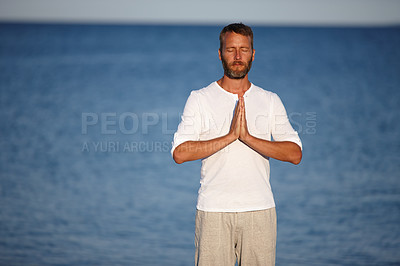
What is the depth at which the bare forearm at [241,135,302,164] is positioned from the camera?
262 centimetres

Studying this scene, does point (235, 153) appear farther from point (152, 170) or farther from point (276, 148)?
point (152, 170)

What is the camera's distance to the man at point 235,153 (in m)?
2.65

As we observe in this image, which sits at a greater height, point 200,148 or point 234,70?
point 234,70

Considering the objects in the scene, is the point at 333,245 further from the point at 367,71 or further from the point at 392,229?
the point at 367,71

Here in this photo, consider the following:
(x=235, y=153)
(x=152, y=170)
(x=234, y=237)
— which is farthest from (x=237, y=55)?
(x=152, y=170)

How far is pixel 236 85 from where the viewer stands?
2.75m

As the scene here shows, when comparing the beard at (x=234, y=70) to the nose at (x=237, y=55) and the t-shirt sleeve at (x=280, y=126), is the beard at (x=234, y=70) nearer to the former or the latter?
the nose at (x=237, y=55)

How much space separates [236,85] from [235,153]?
33 centimetres

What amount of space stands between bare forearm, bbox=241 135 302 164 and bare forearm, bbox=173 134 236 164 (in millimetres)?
94

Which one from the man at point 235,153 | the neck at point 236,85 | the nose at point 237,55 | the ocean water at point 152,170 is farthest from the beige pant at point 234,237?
the ocean water at point 152,170

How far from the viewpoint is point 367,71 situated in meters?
24.5

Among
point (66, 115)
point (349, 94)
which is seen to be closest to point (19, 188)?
point (66, 115)

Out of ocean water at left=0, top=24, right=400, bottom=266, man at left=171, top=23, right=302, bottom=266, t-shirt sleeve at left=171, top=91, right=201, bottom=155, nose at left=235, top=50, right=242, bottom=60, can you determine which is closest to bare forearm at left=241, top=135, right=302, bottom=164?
man at left=171, top=23, right=302, bottom=266

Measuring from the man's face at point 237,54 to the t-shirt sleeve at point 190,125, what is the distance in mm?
216
